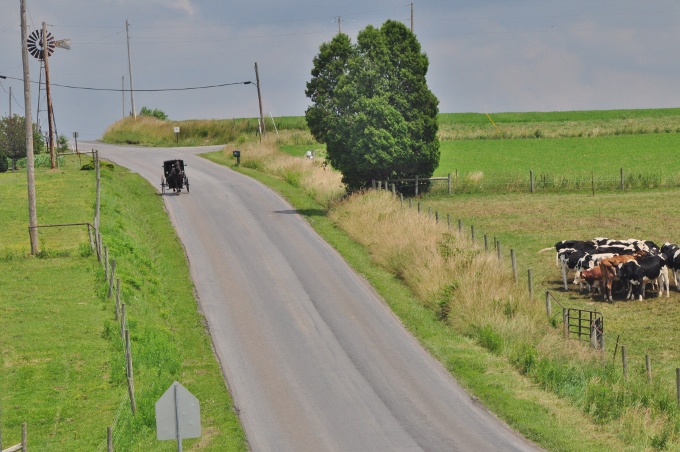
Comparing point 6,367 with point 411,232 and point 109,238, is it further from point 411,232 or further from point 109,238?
point 411,232

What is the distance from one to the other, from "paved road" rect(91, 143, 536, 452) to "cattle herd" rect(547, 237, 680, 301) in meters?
7.11

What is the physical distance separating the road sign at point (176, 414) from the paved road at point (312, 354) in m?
4.80

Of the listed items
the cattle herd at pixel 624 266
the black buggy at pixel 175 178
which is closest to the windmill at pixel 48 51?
the black buggy at pixel 175 178

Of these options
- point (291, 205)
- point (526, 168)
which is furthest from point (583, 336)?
point (526, 168)

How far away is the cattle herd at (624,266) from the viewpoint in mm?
32469

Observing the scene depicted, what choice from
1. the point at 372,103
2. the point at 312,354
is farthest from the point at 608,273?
the point at 372,103

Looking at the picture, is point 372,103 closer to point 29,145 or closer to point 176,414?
point 29,145

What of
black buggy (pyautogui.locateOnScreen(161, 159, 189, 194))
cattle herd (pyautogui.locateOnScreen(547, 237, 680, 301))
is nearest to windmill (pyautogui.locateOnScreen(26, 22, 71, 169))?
black buggy (pyautogui.locateOnScreen(161, 159, 189, 194))

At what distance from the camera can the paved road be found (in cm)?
2156

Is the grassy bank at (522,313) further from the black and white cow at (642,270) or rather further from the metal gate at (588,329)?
the black and white cow at (642,270)

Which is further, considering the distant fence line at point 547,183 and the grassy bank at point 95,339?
the distant fence line at point 547,183

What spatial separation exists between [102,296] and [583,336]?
1417 centimetres

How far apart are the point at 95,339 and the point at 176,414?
1114 cm

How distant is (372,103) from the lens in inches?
1892
